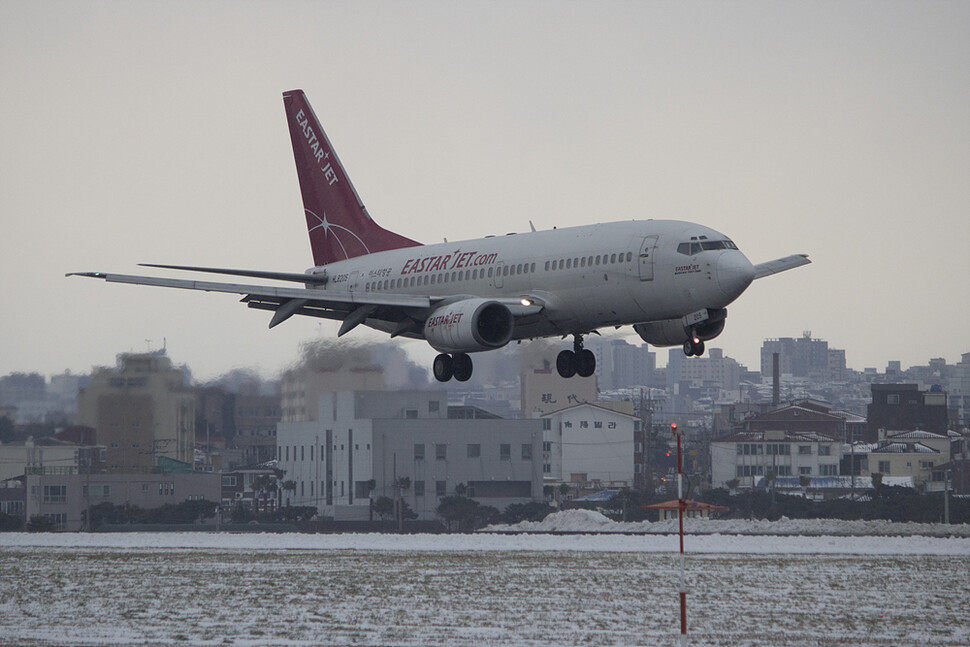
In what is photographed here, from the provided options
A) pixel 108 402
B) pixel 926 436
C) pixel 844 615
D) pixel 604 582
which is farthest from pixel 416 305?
pixel 926 436

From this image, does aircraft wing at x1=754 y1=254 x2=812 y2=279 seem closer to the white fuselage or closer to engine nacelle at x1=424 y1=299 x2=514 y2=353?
the white fuselage

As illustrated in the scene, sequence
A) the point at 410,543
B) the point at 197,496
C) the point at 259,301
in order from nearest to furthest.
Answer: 1. the point at 259,301
2. the point at 410,543
3. the point at 197,496

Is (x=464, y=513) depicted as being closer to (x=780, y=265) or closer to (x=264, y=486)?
(x=264, y=486)

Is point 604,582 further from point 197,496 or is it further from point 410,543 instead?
point 197,496

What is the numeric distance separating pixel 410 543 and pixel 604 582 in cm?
2081

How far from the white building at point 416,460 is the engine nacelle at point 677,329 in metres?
45.4

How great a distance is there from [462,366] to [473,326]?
4.88 meters

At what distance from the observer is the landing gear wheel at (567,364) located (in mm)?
46562

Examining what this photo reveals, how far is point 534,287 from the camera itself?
4278 cm

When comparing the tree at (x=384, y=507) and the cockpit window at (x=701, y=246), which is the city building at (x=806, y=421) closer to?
the tree at (x=384, y=507)

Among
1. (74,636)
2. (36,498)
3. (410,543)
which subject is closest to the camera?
(74,636)

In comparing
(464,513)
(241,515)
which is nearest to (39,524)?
(241,515)

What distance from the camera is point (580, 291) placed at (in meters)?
41.1

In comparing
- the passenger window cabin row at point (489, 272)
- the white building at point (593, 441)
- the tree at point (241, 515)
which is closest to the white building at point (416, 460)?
the tree at point (241, 515)
